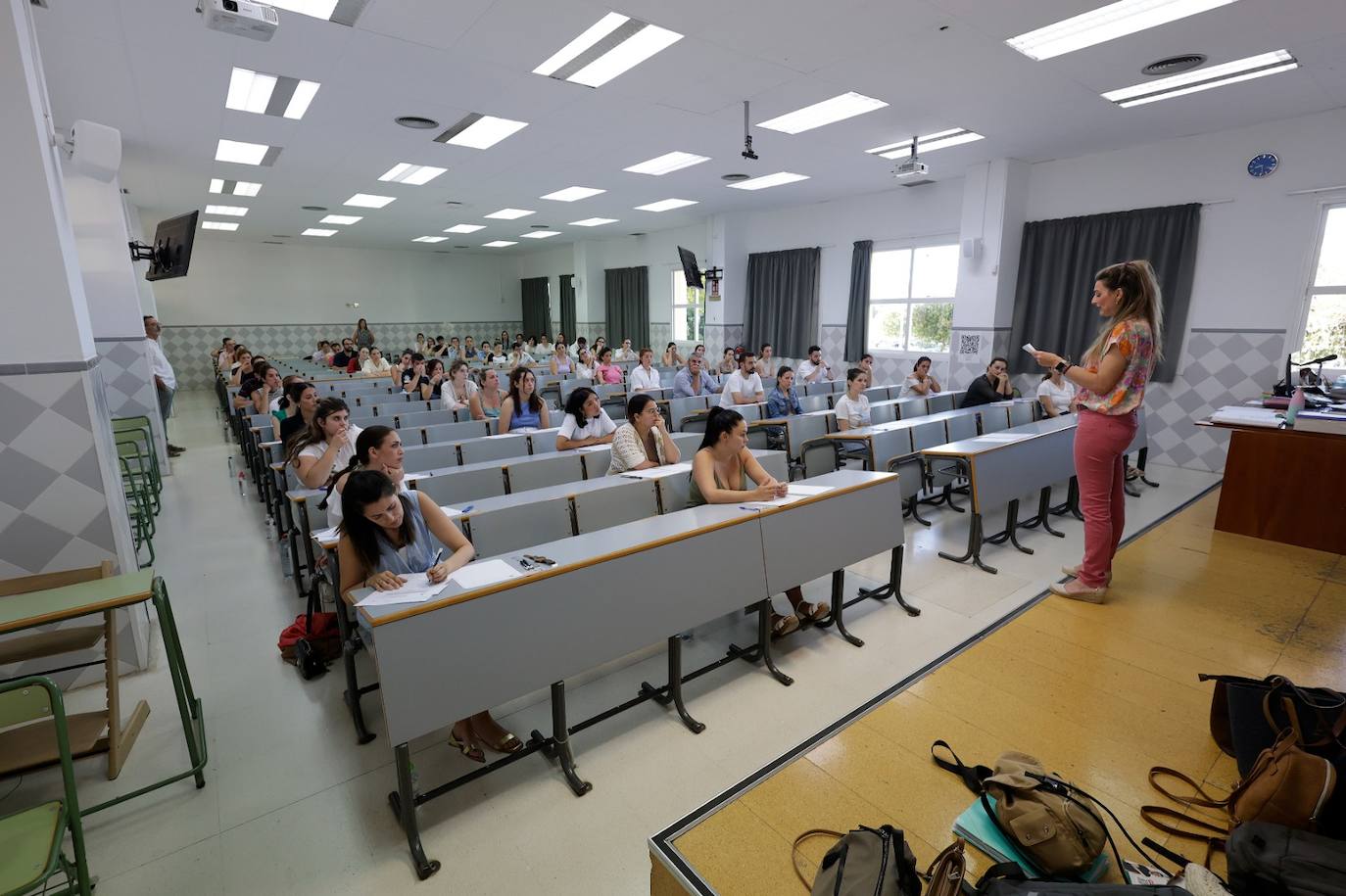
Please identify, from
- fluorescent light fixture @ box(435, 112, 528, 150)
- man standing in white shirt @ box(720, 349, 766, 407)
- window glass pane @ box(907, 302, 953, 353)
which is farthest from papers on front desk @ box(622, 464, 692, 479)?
window glass pane @ box(907, 302, 953, 353)

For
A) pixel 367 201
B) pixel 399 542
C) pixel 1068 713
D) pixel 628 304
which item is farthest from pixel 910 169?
pixel 628 304

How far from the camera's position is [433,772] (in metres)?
2.36

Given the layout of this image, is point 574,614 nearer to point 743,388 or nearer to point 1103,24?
point 1103,24

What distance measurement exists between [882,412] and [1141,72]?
3160 millimetres

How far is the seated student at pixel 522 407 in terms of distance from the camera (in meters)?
5.20

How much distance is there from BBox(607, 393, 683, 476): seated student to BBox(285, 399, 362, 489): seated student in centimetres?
160

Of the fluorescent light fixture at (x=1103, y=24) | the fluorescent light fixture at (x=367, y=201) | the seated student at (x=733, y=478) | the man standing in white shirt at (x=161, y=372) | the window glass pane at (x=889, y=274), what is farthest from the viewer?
the window glass pane at (x=889, y=274)

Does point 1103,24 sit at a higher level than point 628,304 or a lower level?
higher

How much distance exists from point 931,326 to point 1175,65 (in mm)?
4851

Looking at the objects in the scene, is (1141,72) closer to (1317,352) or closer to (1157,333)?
(1157,333)

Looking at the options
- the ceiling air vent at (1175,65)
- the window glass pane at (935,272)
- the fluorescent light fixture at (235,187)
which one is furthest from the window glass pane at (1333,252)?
the fluorescent light fixture at (235,187)

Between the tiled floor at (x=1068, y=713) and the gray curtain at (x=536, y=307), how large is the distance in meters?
16.1

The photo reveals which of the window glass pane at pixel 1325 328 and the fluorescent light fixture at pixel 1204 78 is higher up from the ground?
the fluorescent light fixture at pixel 1204 78

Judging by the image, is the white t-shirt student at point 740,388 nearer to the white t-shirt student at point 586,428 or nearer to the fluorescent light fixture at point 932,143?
the white t-shirt student at point 586,428
